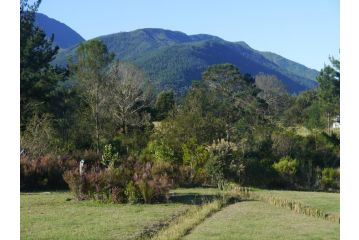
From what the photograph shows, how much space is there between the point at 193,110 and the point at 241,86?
1946 cm

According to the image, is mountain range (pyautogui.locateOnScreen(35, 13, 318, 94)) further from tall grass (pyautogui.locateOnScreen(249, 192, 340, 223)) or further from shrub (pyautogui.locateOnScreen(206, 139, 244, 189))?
tall grass (pyautogui.locateOnScreen(249, 192, 340, 223))

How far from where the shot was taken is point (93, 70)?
21375 mm

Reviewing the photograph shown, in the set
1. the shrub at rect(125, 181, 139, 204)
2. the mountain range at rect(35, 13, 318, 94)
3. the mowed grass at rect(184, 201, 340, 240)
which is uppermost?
the mountain range at rect(35, 13, 318, 94)

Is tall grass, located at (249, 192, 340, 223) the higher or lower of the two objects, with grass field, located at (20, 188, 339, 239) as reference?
lower

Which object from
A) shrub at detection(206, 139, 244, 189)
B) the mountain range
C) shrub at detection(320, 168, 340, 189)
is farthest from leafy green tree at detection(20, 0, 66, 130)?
the mountain range

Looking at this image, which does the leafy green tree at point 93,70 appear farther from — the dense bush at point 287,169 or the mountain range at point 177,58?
the mountain range at point 177,58

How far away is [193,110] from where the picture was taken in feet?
61.6

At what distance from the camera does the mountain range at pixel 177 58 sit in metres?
88.9

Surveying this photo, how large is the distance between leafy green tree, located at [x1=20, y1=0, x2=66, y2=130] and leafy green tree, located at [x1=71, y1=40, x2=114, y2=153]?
891 millimetres

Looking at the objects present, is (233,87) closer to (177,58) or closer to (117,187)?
(117,187)

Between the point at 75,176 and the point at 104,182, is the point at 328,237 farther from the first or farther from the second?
the point at 75,176

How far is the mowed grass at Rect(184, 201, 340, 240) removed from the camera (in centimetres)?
628

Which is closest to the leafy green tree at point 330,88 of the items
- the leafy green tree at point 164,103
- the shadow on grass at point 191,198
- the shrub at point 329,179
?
the leafy green tree at point 164,103

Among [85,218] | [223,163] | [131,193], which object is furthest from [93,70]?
[85,218]
